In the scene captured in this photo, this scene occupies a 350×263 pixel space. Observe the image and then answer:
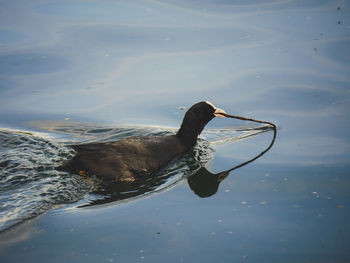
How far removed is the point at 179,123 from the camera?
269 inches

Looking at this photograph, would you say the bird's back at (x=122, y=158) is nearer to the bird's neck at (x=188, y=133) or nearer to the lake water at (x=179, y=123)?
the lake water at (x=179, y=123)

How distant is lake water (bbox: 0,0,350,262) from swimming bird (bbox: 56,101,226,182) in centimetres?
16

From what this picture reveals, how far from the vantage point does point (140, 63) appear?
27.3ft

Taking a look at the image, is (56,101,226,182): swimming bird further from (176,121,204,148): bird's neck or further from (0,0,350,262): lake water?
(0,0,350,262): lake water

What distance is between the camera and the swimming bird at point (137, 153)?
535cm

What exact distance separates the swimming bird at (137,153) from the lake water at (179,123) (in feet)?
0.54

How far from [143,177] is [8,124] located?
229 cm

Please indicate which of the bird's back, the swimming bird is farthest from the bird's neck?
the bird's back

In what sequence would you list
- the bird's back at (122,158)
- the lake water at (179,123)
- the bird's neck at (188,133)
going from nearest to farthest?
1. the lake water at (179,123)
2. the bird's back at (122,158)
3. the bird's neck at (188,133)

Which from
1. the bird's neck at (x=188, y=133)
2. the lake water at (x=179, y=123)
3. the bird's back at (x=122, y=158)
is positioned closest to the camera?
the lake water at (x=179, y=123)

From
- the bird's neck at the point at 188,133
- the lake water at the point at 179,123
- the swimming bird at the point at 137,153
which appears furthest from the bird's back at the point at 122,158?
the bird's neck at the point at 188,133

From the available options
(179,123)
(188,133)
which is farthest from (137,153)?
(179,123)

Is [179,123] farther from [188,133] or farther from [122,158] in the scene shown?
[122,158]

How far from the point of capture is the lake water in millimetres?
4188
